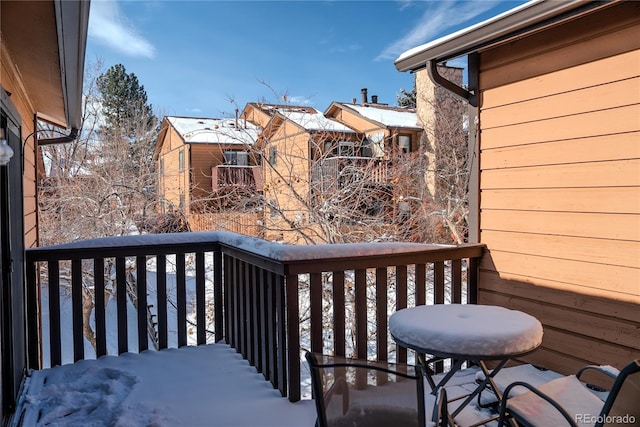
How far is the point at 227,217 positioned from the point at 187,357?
6.70 m

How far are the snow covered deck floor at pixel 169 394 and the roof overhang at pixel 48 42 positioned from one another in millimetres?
1952

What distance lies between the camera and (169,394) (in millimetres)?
2736

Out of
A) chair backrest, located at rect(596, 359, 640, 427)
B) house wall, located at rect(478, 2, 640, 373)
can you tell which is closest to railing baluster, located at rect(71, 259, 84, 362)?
house wall, located at rect(478, 2, 640, 373)

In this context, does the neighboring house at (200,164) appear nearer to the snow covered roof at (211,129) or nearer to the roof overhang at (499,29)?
the snow covered roof at (211,129)

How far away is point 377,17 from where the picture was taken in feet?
47.9

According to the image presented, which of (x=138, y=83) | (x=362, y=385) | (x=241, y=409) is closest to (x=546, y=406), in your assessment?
(x=362, y=385)

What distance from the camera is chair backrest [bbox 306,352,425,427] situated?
5.42ft

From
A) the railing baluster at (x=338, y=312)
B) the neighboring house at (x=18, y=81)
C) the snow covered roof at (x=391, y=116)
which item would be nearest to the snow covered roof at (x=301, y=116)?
the snow covered roof at (x=391, y=116)

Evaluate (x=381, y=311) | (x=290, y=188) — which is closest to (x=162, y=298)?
(x=381, y=311)

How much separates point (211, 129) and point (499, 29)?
9672 millimetres

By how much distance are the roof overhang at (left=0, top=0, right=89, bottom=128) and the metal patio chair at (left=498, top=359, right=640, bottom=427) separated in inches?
88.3

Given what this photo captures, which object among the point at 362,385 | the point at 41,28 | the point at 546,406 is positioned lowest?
the point at 546,406

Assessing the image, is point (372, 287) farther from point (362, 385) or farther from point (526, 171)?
point (362, 385)

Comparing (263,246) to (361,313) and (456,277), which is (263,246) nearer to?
(361,313)
